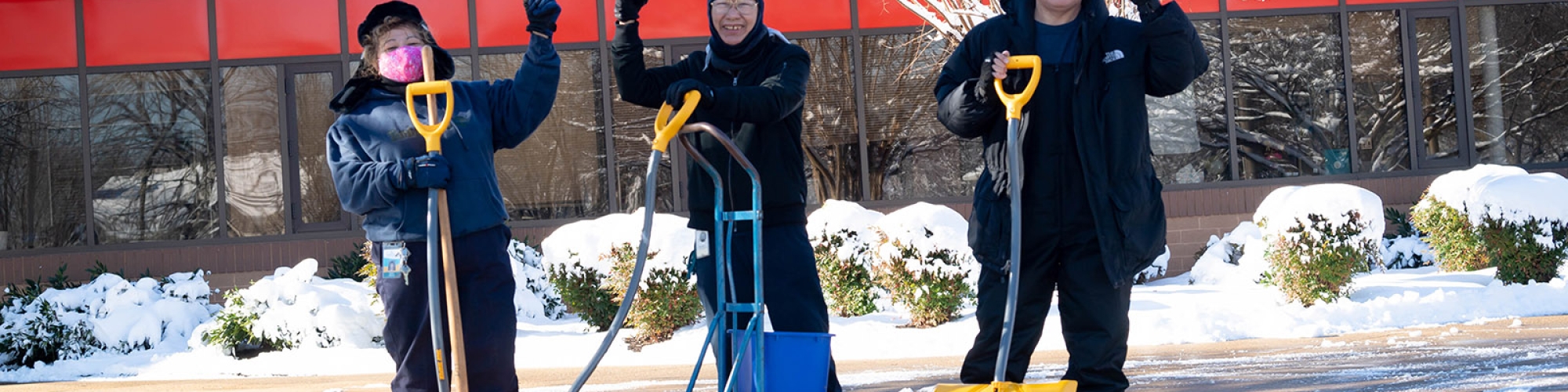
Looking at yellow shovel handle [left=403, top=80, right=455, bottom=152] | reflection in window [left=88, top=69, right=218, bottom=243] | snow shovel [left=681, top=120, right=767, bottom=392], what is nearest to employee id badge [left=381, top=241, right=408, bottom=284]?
yellow shovel handle [left=403, top=80, right=455, bottom=152]

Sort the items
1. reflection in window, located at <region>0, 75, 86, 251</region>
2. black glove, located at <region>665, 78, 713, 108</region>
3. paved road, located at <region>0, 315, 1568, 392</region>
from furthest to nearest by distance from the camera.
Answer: reflection in window, located at <region>0, 75, 86, 251</region> → paved road, located at <region>0, 315, 1568, 392</region> → black glove, located at <region>665, 78, 713, 108</region>

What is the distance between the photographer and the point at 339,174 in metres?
4.07

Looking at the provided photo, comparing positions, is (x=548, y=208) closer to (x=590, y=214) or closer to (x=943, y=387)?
(x=590, y=214)

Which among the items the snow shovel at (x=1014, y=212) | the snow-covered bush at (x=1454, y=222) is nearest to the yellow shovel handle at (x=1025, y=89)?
the snow shovel at (x=1014, y=212)

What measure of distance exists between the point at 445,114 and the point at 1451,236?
27.7ft

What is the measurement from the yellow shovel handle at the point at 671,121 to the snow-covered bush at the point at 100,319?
295 inches

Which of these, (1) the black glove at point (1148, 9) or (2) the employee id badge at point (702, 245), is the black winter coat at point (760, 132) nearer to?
(2) the employee id badge at point (702, 245)

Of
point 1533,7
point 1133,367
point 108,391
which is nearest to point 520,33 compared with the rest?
point 108,391

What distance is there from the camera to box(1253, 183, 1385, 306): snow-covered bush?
30.7 feet

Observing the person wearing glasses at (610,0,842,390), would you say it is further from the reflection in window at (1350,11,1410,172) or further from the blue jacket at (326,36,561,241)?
the reflection in window at (1350,11,1410,172)

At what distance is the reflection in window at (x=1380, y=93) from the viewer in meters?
13.8

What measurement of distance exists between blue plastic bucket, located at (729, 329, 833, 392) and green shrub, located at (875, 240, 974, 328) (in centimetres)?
530

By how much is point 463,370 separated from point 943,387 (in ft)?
4.52

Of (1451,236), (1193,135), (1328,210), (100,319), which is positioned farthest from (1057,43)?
(1193,135)
